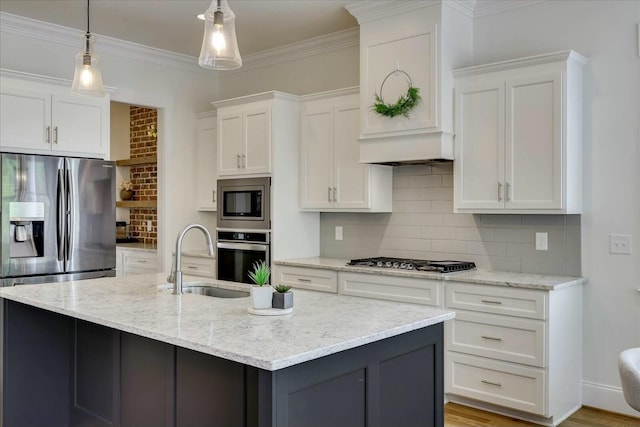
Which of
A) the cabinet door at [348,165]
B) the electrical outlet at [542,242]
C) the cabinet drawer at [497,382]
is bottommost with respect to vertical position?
the cabinet drawer at [497,382]

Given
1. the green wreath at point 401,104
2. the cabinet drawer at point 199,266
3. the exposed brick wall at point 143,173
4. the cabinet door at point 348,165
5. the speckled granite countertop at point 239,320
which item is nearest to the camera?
the speckled granite countertop at point 239,320

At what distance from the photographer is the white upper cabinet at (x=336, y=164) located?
4.58 meters

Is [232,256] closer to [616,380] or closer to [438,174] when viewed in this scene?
[438,174]

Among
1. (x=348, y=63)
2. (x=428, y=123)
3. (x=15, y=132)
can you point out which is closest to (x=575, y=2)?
(x=428, y=123)

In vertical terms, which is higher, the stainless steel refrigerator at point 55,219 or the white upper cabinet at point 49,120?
the white upper cabinet at point 49,120

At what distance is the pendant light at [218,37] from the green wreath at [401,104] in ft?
6.06

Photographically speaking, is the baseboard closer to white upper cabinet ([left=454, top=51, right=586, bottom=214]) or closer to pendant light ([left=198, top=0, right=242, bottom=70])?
white upper cabinet ([left=454, top=51, right=586, bottom=214])

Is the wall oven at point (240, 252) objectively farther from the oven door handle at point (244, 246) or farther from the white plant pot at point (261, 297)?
the white plant pot at point (261, 297)

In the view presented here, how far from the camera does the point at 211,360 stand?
217 cm

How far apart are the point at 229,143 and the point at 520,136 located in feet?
8.41

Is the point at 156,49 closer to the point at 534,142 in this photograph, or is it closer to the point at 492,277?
the point at 534,142

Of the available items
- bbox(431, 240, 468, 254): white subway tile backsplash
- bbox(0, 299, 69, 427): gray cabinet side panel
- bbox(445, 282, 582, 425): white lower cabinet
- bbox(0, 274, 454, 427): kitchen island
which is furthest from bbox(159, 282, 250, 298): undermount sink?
bbox(431, 240, 468, 254): white subway tile backsplash

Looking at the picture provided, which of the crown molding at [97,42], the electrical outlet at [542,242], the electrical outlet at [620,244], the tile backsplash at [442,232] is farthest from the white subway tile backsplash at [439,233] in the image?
the crown molding at [97,42]

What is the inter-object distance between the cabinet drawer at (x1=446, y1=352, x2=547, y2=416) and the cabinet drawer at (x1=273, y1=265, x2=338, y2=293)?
1.05m
